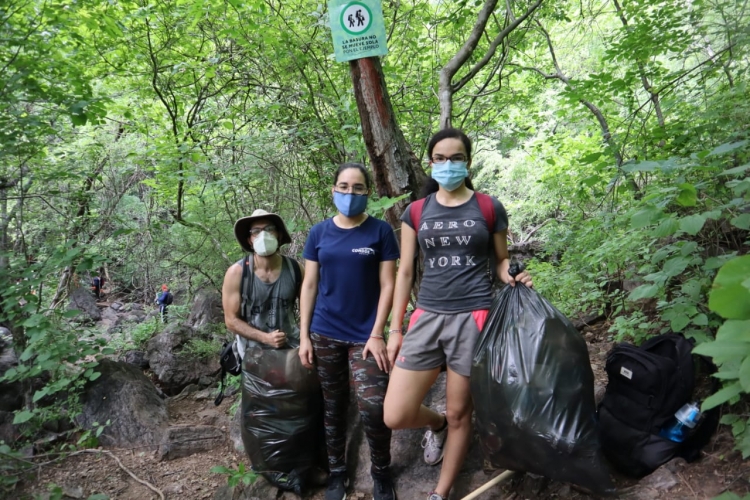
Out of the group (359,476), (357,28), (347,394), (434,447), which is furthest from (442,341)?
(357,28)

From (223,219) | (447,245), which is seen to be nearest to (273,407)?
(447,245)

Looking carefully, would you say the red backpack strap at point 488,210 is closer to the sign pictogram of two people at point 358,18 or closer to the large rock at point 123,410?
the sign pictogram of two people at point 358,18

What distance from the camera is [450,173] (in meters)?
2.01

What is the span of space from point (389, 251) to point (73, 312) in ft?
9.78

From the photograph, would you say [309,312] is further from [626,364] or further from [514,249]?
[514,249]

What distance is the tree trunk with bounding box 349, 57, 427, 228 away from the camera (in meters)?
2.63

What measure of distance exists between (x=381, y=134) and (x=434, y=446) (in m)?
1.99

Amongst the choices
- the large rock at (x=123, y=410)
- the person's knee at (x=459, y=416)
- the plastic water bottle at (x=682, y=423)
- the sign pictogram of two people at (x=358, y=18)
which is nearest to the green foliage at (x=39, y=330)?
the large rock at (x=123, y=410)

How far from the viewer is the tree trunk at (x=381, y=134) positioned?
8.64 ft

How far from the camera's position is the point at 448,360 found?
6.41 feet

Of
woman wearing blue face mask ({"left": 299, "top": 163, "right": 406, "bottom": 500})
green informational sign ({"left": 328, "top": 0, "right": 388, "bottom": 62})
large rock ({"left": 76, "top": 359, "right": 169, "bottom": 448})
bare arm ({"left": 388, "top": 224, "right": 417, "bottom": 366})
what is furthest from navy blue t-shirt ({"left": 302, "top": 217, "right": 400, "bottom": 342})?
large rock ({"left": 76, "top": 359, "right": 169, "bottom": 448})

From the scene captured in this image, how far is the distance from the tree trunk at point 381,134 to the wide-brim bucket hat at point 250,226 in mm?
716

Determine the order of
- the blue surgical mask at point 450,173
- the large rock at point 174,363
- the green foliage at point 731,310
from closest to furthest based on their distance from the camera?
the green foliage at point 731,310, the blue surgical mask at point 450,173, the large rock at point 174,363

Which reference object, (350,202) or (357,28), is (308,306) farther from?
(357,28)
